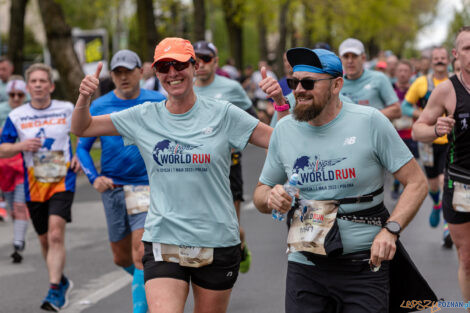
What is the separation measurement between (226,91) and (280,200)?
4328 millimetres

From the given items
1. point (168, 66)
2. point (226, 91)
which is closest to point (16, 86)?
point (226, 91)

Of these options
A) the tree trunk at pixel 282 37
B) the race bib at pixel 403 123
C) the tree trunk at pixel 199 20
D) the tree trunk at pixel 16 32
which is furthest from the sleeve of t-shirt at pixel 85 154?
the tree trunk at pixel 282 37

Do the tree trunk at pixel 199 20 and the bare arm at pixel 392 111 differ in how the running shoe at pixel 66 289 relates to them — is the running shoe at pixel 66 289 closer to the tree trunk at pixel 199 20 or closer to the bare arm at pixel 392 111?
the bare arm at pixel 392 111

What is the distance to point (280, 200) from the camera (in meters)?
3.87

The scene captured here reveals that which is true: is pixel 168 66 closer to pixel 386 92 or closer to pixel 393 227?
pixel 393 227

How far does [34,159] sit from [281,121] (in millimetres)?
3986

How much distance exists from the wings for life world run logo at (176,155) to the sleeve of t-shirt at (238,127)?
211 mm

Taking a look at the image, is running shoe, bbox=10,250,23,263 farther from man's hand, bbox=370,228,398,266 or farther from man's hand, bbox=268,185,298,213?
man's hand, bbox=370,228,398,266

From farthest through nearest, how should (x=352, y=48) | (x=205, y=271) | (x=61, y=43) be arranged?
(x=61, y=43) → (x=352, y=48) → (x=205, y=271)

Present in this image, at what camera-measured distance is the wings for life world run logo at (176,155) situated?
461cm

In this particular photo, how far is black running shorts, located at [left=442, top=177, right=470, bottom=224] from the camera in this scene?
5699 mm

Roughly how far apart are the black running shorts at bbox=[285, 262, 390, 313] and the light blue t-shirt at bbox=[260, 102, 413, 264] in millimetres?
93

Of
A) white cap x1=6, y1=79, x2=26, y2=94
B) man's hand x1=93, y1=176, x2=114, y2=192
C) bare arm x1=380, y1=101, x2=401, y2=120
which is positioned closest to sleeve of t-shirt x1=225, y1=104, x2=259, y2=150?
man's hand x1=93, y1=176, x2=114, y2=192

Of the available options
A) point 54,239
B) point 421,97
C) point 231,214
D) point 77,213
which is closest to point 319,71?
point 231,214
